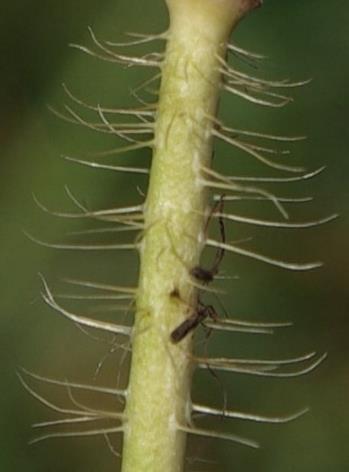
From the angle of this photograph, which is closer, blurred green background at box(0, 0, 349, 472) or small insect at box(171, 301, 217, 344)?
small insect at box(171, 301, 217, 344)

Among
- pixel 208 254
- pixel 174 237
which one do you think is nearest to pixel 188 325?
pixel 174 237

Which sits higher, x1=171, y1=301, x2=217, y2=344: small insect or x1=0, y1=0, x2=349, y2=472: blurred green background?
x1=0, y1=0, x2=349, y2=472: blurred green background

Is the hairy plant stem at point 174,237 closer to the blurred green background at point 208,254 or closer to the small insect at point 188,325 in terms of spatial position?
the small insect at point 188,325

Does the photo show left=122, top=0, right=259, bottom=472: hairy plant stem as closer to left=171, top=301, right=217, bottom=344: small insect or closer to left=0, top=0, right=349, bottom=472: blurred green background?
left=171, top=301, right=217, bottom=344: small insect

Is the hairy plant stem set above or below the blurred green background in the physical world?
below

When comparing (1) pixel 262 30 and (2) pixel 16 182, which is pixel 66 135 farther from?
(1) pixel 262 30

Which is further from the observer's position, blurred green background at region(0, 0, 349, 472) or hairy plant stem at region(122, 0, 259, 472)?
blurred green background at region(0, 0, 349, 472)

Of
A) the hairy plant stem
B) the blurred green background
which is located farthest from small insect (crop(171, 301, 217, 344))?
the blurred green background

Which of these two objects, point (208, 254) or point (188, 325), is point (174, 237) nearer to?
point (188, 325)
